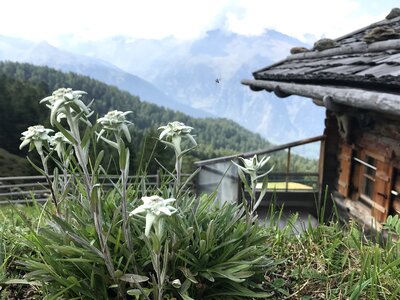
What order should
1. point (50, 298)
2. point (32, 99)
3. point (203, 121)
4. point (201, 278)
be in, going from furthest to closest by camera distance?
point (203, 121) → point (32, 99) → point (201, 278) → point (50, 298)

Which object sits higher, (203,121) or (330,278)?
(330,278)

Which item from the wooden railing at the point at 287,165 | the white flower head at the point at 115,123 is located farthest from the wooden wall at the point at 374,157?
the white flower head at the point at 115,123

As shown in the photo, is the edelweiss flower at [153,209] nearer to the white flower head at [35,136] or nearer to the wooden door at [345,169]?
the white flower head at [35,136]

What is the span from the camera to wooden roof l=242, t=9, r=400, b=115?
3.22 meters

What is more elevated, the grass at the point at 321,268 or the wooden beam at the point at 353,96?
the wooden beam at the point at 353,96

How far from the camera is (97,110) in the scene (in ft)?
235

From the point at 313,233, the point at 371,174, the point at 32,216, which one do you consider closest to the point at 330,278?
the point at 313,233

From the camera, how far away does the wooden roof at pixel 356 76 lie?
3.22 m

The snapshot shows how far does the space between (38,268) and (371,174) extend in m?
4.81

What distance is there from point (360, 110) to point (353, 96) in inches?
55.0

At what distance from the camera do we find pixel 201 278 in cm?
149

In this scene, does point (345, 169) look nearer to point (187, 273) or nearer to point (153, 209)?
point (187, 273)

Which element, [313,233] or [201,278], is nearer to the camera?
[201,278]

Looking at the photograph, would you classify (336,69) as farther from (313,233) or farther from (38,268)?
(38,268)
